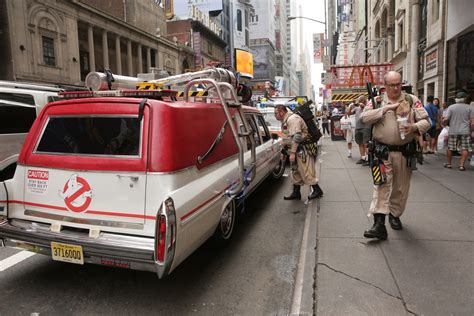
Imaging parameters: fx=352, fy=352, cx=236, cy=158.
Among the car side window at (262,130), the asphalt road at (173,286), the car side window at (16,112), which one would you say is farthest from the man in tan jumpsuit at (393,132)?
the car side window at (16,112)

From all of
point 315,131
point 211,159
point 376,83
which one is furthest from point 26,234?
point 376,83

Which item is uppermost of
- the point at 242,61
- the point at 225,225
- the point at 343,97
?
the point at 242,61

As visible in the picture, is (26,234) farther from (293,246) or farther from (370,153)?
(370,153)

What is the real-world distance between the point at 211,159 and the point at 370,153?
197 centimetres

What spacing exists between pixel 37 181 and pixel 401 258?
3769 millimetres

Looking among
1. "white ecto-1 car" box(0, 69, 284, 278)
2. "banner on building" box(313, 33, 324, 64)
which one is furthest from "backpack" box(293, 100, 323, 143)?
"banner on building" box(313, 33, 324, 64)

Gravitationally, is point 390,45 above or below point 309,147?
above

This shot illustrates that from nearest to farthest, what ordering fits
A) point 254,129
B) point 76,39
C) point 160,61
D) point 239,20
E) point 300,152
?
point 300,152 < point 254,129 < point 76,39 < point 160,61 < point 239,20

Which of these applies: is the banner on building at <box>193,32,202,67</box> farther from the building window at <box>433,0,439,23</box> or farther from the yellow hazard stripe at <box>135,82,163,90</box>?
the yellow hazard stripe at <box>135,82,163,90</box>

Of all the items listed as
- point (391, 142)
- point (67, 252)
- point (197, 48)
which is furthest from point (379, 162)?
point (197, 48)

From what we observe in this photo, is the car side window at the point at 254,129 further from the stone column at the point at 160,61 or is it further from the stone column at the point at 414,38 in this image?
the stone column at the point at 160,61

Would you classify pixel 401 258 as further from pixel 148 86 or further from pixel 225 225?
pixel 148 86

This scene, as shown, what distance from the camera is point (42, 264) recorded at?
388cm

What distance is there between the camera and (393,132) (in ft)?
13.4
